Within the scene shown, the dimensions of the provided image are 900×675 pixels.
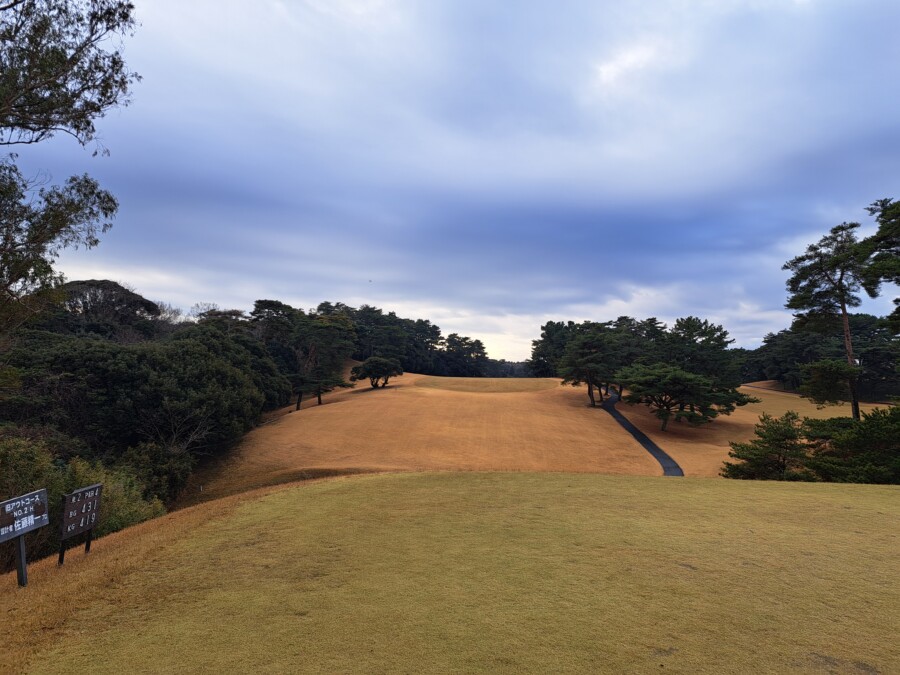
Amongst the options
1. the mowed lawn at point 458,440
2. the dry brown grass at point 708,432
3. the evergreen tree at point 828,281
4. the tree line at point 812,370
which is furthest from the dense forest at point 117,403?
the evergreen tree at point 828,281

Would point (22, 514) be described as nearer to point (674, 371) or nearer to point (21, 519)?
point (21, 519)

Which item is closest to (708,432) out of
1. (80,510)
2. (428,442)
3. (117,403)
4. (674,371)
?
(674,371)

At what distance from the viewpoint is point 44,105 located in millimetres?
10805

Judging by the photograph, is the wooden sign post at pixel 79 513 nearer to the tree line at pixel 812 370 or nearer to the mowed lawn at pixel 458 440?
the mowed lawn at pixel 458 440

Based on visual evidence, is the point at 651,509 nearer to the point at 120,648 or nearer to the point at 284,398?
the point at 120,648

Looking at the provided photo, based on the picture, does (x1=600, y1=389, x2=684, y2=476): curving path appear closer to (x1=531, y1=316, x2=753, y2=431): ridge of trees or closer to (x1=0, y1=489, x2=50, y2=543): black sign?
(x1=531, y1=316, x2=753, y2=431): ridge of trees

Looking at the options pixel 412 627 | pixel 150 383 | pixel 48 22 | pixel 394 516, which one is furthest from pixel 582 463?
pixel 48 22

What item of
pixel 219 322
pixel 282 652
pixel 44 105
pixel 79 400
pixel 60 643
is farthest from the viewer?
pixel 219 322

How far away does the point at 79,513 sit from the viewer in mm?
7336

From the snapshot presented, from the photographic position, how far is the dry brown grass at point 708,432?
84.9 ft

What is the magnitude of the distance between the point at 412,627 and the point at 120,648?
302cm

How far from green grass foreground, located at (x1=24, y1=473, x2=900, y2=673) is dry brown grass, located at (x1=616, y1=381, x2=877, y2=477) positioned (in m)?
18.6

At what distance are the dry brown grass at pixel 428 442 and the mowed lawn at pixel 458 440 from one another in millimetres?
71

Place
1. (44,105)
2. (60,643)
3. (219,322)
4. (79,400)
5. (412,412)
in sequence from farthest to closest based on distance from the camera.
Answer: (219,322), (412,412), (79,400), (44,105), (60,643)
